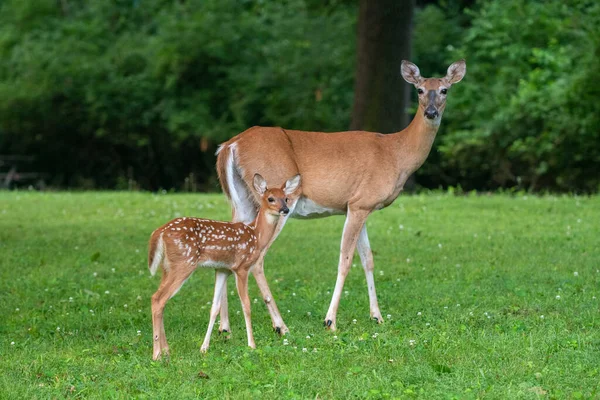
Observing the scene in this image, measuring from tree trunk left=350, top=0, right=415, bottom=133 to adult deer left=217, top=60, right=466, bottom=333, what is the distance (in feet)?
26.9

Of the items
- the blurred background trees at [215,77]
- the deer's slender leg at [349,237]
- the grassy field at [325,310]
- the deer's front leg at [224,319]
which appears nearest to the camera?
the grassy field at [325,310]

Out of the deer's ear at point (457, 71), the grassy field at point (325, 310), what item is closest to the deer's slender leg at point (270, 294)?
the grassy field at point (325, 310)

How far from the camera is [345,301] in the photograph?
8.70 metres

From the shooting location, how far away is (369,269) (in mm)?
8281

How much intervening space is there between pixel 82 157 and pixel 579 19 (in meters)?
12.0

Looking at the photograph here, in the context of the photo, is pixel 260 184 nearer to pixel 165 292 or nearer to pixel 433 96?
pixel 165 292

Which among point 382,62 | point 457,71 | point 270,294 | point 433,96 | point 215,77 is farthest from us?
point 215,77

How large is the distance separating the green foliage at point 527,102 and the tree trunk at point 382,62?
2329mm

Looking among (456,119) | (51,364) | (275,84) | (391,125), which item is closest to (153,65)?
(275,84)

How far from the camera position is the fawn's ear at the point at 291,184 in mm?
7605

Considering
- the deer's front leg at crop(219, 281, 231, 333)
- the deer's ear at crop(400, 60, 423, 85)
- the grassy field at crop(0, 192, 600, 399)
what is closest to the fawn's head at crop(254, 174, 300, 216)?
the deer's front leg at crop(219, 281, 231, 333)

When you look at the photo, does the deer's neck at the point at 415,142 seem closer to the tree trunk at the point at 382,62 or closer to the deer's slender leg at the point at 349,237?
the deer's slender leg at the point at 349,237

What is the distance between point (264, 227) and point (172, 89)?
56.5ft

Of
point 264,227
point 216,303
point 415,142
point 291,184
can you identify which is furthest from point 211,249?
point 415,142
